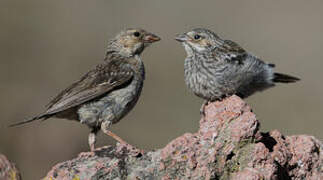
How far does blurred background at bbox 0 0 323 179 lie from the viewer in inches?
558

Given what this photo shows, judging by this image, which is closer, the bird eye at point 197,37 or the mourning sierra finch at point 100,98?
the mourning sierra finch at point 100,98

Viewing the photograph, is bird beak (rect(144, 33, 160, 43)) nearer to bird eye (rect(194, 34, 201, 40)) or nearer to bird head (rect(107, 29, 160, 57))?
bird head (rect(107, 29, 160, 57))

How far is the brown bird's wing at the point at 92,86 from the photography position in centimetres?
862

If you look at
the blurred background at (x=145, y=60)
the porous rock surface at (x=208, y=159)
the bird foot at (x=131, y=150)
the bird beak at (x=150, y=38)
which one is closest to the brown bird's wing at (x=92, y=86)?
the bird beak at (x=150, y=38)

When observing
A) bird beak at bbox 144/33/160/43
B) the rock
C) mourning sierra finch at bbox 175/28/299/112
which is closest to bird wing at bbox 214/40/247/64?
mourning sierra finch at bbox 175/28/299/112

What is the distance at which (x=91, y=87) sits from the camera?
897 centimetres

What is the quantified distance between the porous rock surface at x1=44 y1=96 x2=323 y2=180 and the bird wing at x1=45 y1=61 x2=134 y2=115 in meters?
1.54

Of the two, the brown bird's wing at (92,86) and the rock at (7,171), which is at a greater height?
the brown bird's wing at (92,86)

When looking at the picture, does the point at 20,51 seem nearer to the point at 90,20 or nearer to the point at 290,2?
the point at 90,20

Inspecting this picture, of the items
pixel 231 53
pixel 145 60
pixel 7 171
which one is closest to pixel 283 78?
pixel 231 53

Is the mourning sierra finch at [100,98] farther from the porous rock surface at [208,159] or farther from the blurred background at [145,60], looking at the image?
the blurred background at [145,60]

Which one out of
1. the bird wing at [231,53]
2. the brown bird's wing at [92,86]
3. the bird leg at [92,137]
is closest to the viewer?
the brown bird's wing at [92,86]

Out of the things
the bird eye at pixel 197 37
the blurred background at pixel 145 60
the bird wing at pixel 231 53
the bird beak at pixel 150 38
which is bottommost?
the blurred background at pixel 145 60

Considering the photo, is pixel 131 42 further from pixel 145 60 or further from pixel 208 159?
pixel 145 60
